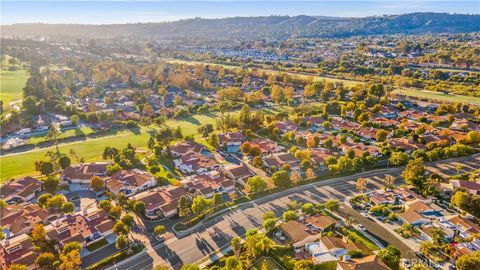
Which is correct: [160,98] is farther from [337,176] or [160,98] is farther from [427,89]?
[427,89]

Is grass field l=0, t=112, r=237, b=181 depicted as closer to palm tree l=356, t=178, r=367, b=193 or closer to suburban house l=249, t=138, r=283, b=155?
suburban house l=249, t=138, r=283, b=155

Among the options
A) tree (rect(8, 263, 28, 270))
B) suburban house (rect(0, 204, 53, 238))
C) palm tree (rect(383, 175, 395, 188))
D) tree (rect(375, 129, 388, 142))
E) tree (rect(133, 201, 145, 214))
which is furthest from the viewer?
tree (rect(375, 129, 388, 142))

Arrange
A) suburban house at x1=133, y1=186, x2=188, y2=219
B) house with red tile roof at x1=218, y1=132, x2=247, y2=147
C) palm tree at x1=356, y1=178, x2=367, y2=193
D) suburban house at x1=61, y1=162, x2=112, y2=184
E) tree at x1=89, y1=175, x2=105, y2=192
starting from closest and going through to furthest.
Result: 1. suburban house at x1=133, y1=186, x2=188, y2=219
2. palm tree at x1=356, y1=178, x2=367, y2=193
3. tree at x1=89, y1=175, x2=105, y2=192
4. suburban house at x1=61, y1=162, x2=112, y2=184
5. house with red tile roof at x1=218, y1=132, x2=247, y2=147

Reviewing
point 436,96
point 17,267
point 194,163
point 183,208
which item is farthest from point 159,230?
point 436,96

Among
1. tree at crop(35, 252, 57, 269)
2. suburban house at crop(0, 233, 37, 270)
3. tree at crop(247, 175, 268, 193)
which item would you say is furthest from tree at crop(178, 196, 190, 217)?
suburban house at crop(0, 233, 37, 270)

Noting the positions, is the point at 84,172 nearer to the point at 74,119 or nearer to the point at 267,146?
the point at 267,146

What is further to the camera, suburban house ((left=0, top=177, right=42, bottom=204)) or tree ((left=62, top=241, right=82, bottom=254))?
suburban house ((left=0, top=177, right=42, bottom=204))

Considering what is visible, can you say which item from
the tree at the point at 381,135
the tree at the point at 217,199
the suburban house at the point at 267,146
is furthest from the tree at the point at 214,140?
the tree at the point at 381,135

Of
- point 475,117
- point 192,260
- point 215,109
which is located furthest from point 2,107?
point 475,117
